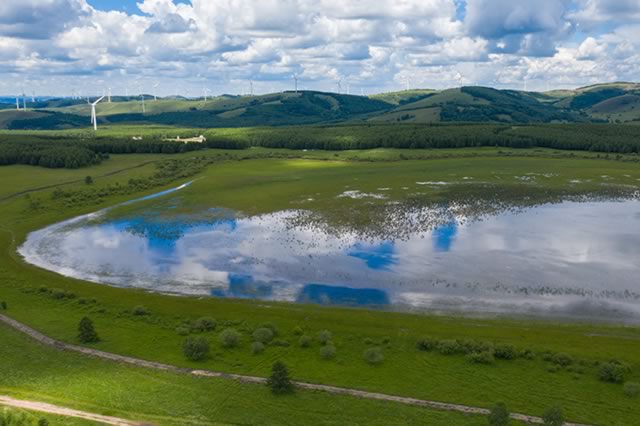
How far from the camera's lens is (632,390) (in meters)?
42.3

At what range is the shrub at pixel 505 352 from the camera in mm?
49281

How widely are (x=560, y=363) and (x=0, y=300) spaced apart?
2572 inches

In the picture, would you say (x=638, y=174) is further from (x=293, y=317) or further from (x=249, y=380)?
(x=249, y=380)

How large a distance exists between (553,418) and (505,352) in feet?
42.2

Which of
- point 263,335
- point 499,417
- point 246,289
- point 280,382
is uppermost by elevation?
point 499,417

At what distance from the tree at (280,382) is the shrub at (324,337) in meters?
9.98

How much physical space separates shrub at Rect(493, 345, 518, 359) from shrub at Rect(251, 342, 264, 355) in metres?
22.2

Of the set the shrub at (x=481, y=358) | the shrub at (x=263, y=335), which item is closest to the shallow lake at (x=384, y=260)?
the shrub at (x=481, y=358)

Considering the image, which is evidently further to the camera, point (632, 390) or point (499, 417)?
point (632, 390)

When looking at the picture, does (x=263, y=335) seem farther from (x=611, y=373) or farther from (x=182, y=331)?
(x=611, y=373)

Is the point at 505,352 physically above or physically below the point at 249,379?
above

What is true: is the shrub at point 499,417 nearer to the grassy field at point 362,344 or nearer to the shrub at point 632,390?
the grassy field at point 362,344

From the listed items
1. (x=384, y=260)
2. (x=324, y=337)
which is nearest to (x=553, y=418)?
(x=324, y=337)

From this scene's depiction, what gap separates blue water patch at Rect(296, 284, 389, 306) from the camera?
6738 centimetres
